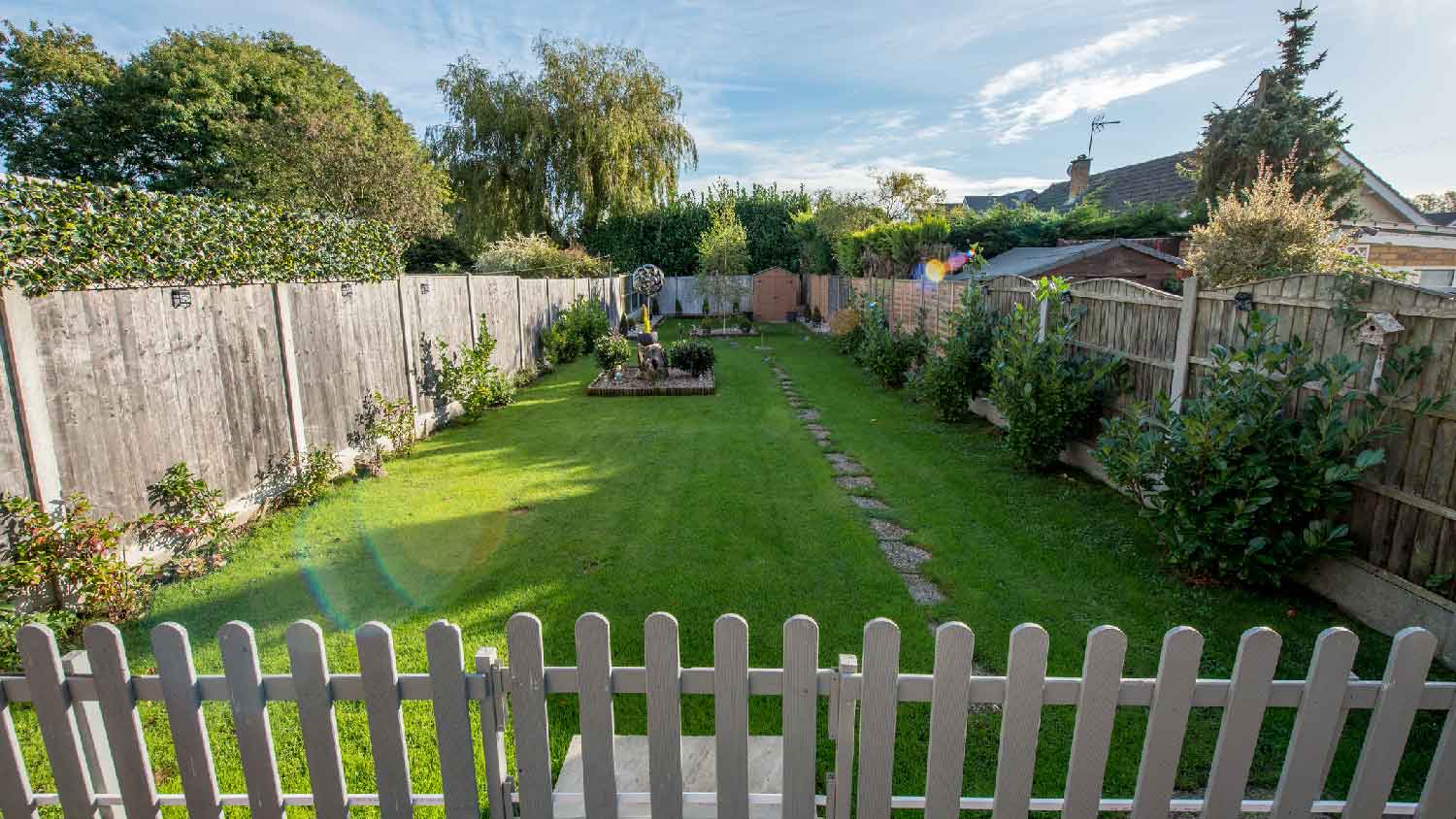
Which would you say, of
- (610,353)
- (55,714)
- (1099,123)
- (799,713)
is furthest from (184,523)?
(1099,123)

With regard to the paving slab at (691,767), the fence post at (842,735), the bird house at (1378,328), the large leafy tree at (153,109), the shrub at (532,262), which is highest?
the large leafy tree at (153,109)

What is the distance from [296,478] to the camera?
525cm

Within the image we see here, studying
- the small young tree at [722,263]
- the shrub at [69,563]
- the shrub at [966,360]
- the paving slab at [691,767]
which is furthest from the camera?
the small young tree at [722,263]

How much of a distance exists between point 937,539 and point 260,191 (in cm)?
1924

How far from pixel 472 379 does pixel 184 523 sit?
4.36 meters

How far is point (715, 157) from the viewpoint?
25.3 metres

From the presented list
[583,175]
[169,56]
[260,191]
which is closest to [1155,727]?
[260,191]

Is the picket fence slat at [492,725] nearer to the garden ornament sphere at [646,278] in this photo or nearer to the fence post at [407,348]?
the fence post at [407,348]

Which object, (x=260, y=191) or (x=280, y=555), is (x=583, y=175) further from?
(x=280, y=555)

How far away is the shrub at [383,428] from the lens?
6246 mm

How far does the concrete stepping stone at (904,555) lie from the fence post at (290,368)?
15.1 feet

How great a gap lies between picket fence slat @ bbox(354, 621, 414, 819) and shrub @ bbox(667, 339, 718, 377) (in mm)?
9477

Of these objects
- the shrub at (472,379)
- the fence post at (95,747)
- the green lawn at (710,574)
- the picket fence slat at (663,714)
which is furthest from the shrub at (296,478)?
the picket fence slat at (663,714)

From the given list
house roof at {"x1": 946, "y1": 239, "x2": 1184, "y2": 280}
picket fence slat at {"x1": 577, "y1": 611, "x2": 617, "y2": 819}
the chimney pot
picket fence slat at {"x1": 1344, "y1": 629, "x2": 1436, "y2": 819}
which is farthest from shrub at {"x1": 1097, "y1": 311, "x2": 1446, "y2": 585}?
the chimney pot
